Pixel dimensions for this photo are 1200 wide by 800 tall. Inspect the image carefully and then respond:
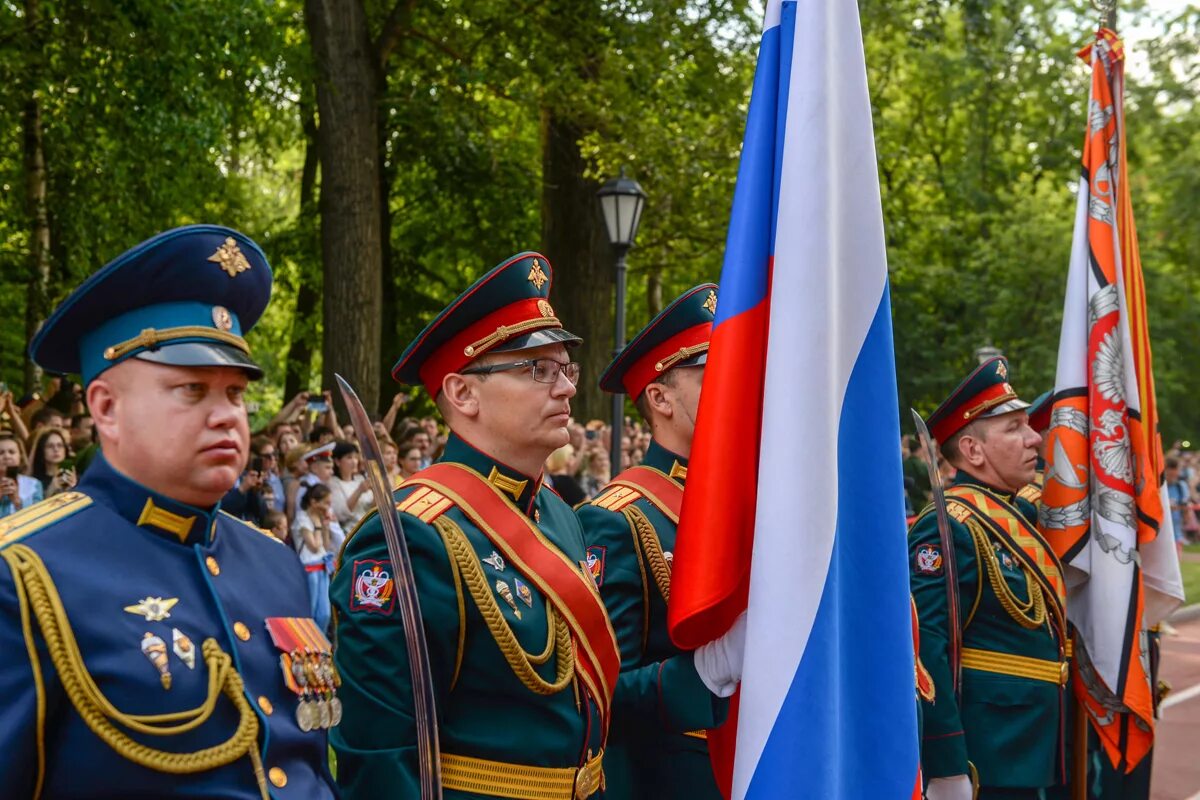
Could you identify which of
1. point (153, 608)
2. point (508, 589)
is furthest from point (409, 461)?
point (153, 608)

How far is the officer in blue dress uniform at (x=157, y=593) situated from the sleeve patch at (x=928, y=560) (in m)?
2.87

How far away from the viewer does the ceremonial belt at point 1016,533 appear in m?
5.23

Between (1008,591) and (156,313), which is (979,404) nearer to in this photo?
(1008,591)

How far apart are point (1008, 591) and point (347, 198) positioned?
9125mm

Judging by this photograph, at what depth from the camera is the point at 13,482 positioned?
7617mm

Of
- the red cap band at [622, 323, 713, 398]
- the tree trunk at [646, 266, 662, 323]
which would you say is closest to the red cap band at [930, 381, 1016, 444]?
the red cap band at [622, 323, 713, 398]

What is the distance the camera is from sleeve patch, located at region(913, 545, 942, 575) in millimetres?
4938

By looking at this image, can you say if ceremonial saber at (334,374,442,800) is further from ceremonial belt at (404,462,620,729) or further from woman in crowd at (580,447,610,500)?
woman in crowd at (580,447,610,500)

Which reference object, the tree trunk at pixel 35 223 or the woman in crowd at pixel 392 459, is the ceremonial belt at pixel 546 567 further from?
the tree trunk at pixel 35 223

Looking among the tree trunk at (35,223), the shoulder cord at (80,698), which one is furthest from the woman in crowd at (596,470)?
the shoulder cord at (80,698)

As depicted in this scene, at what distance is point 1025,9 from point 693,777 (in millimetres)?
28896

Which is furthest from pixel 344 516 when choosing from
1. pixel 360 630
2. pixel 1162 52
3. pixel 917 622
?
pixel 1162 52

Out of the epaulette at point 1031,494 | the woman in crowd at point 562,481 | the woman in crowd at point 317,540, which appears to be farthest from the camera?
the woman in crowd at point 562,481

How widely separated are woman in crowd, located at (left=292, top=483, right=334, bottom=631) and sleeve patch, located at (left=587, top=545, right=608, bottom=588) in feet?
18.1
